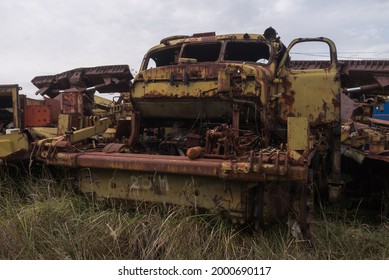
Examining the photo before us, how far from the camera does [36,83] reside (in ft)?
35.2

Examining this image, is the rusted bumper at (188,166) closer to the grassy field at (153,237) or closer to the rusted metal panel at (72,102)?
the grassy field at (153,237)

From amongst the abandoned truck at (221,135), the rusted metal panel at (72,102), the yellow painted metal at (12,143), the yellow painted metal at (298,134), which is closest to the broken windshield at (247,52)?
the abandoned truck at (221,135)

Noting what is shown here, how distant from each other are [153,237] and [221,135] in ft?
4.18

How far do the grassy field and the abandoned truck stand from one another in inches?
7.1

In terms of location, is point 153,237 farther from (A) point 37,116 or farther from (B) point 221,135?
(A) point 37,116

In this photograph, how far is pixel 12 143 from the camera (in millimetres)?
5078

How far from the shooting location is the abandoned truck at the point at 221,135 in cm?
388

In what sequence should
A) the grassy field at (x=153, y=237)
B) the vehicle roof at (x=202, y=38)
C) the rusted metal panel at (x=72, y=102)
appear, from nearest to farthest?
the grassy field at (x=153, y=237)
the vehicle roof at (x=202, y=38)
the rusted metal panel at (x=72, y=102)

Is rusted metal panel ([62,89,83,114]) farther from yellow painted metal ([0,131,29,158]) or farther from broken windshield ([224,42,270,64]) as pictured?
broken windshield ([224,42,270,64])

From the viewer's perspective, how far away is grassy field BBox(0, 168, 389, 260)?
3470 mm

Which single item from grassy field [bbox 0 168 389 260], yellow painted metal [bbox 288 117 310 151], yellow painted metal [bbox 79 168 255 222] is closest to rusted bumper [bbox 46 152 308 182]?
yellow painted metal [bbox 79 168 255 222]

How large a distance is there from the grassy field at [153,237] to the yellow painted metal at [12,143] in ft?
2.75

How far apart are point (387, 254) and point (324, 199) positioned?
1908mm

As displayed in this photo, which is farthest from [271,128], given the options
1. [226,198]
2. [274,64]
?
[226,198]
